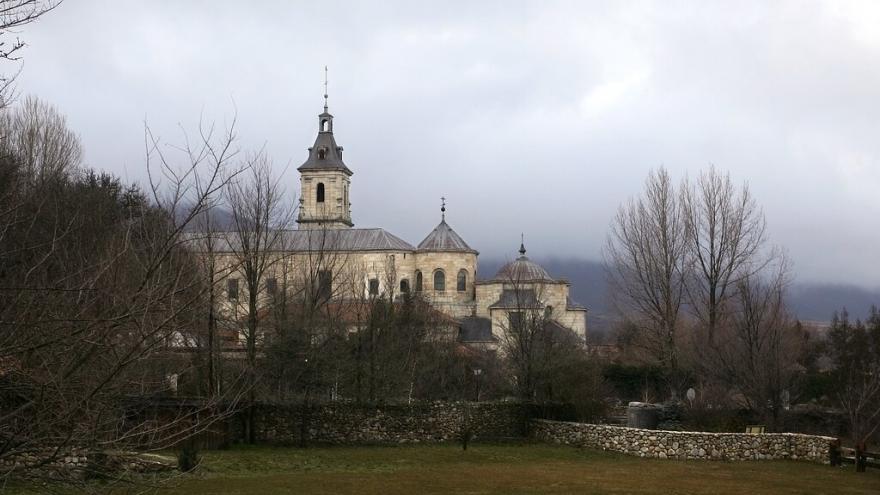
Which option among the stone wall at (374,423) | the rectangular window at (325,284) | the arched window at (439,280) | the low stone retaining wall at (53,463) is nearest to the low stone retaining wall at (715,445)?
the stone wall at (374,423)

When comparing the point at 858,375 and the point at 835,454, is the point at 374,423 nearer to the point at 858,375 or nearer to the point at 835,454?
the point at 835,454

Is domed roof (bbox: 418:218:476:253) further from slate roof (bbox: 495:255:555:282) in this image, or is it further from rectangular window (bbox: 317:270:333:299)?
rectangular window (bbox: 317:270:333:299)

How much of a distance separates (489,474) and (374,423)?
7.80 meters

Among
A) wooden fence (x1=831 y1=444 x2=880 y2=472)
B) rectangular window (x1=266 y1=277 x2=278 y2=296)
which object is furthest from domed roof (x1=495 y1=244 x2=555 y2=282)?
wooden fence (x1=831 y1=444 x2=880 y2=472)

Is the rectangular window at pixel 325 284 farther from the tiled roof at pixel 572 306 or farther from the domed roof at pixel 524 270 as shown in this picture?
the tiled roof at pixel 572 306

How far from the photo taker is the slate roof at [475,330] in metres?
62.7

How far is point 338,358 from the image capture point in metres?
30.4

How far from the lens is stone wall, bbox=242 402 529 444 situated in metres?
27.0

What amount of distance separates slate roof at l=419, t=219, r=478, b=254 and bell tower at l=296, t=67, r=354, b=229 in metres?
11.4

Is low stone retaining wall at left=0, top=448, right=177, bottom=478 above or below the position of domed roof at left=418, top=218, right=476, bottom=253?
below

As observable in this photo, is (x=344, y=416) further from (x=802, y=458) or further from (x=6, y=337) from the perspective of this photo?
(x=6, y=337)

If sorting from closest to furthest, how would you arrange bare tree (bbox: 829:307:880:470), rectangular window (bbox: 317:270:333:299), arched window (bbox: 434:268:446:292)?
bare tree (bbox: 829:307:880:470) < rectangular window (bbox: 317:270:333:299) < arched window (bbox: 434:268:446:292)

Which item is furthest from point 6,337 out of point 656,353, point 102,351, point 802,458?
point 656,353

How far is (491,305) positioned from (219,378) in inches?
1723
